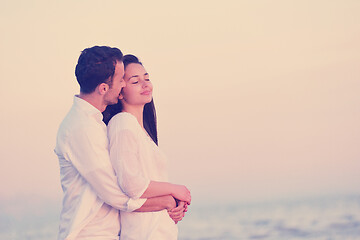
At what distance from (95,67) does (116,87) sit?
0.17m

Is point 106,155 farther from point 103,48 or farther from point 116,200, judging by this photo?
point 103,48

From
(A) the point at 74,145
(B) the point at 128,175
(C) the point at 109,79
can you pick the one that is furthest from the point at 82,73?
(B) the point at 128,175

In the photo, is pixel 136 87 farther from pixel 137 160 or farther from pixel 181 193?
pixel 181 193

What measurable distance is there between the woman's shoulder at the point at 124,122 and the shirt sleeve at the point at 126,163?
3cm

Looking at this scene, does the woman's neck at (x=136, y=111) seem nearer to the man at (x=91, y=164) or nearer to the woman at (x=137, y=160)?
the woman at (x=137, y=160)

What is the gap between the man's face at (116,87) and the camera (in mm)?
3174

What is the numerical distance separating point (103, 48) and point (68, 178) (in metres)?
0.71

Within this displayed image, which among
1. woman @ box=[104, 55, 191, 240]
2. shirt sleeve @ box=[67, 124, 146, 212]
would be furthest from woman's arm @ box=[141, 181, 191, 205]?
shirt sleeve @ box=[67, 124, 146, 212]

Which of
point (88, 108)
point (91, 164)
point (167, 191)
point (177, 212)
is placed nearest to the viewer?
point (91, 164)

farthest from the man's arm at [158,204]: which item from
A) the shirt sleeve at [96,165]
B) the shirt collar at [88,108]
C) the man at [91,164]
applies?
the shirt collar at [88,108]

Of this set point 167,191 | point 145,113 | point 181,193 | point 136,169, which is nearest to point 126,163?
point 136,169

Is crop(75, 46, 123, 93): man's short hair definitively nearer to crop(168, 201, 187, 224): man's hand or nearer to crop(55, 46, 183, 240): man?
crop(55, 46, 183, 240): man

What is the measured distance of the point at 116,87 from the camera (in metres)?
3.20

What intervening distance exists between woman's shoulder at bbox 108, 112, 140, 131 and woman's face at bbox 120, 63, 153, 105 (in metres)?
0.21
